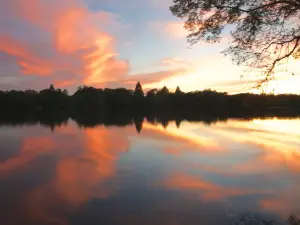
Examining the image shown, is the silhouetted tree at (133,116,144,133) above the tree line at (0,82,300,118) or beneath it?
beneath

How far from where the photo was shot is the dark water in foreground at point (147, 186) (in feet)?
28.5

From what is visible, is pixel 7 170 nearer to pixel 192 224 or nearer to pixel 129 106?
pixel 192 224

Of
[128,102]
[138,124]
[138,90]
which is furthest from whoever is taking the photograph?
[138,90]

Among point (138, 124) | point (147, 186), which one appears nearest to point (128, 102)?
point (138, 124)

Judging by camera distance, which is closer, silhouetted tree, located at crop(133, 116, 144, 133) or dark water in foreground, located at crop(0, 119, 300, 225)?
dark water in foreground, located at crop(0, 119, 300, 225)

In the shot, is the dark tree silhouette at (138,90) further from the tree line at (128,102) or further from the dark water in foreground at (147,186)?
the dark water in foreground at (147,186)

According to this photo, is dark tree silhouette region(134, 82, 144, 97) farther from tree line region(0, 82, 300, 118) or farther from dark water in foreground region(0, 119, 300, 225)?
dark water in foreground region(0, 119, 300, 225)

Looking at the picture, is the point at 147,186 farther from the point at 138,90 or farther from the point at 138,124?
the point at 138,90

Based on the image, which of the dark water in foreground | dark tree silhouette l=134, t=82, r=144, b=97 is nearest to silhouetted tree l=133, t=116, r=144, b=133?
the dark water in foreground

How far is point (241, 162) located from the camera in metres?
16.3

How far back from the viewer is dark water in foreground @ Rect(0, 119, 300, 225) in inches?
342

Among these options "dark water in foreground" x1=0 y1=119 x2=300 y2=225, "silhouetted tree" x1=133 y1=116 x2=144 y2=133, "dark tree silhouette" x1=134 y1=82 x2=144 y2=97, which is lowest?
"silhouetted tree" x1=133 y1=116 x2=144 y2=133

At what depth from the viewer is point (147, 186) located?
37.9ft

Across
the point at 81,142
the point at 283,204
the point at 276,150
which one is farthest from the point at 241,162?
the point at 81,142
